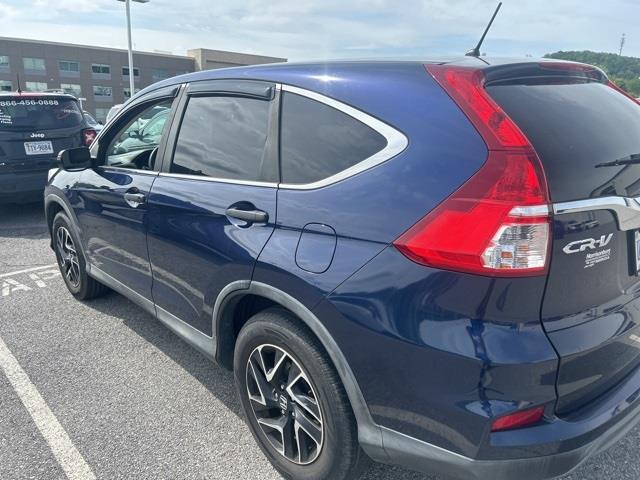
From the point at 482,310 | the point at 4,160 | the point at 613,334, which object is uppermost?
the point at 482,310

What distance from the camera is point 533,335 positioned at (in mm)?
1608

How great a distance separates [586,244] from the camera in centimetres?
169

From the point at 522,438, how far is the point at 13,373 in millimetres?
3075

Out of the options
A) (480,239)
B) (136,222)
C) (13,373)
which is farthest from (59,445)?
(480,239)

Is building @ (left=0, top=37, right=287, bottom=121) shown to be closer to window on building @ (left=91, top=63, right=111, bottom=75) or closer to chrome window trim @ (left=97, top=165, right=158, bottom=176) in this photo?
window on building @ (left=91, top=63, right=111, bottom=75)

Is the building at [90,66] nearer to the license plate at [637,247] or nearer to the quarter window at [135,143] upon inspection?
the quarter window at [135,143]

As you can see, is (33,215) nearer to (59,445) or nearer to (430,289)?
(59,445)

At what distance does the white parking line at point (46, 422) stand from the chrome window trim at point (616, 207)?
91.3 inches

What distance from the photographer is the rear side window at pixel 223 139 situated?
7.73 ft

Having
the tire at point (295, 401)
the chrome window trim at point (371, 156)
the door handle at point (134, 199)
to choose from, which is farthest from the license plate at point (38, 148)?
the chrome window trim at point (371, 156)

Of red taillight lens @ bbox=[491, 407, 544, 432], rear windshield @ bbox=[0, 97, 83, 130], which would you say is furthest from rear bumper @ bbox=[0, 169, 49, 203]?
red taillight lens @ bbox=[491, 407, 544, 432]

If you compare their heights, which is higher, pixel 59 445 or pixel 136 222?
pixel 136 222

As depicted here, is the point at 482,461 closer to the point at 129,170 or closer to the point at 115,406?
the point at 115,406

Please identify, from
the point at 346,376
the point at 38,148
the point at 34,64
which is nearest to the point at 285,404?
the point at 346,376
